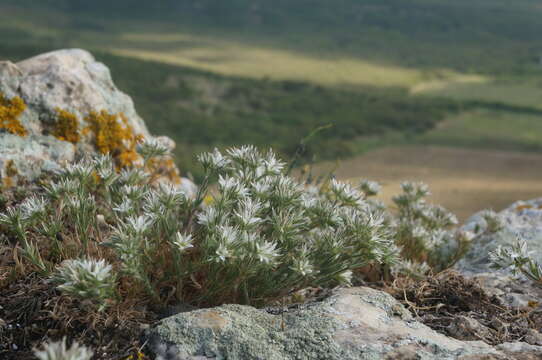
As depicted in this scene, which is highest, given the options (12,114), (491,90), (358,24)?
(358,24)

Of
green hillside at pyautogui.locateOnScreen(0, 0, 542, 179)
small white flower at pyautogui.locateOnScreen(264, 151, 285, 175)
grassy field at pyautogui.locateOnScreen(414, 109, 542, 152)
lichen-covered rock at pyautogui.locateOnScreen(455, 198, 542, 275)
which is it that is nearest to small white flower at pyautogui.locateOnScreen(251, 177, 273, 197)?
small white flower at pyautogui.locateOnScreen(264, 151, 285, 175)

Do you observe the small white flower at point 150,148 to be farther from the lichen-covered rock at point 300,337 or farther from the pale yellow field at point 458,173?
the pale yellow field at point 458,173

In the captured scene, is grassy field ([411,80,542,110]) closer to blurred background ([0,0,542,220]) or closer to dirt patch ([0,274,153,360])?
blurred background ([0,0,542,220])

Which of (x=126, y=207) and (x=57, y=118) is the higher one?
(x=126, y=207)

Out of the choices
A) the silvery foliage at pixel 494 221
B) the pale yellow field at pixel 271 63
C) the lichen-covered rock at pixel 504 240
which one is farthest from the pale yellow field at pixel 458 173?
the pale yellow field at pixel 271 63

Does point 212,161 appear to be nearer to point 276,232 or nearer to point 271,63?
point 276,232

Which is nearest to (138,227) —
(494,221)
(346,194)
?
(346,194)
